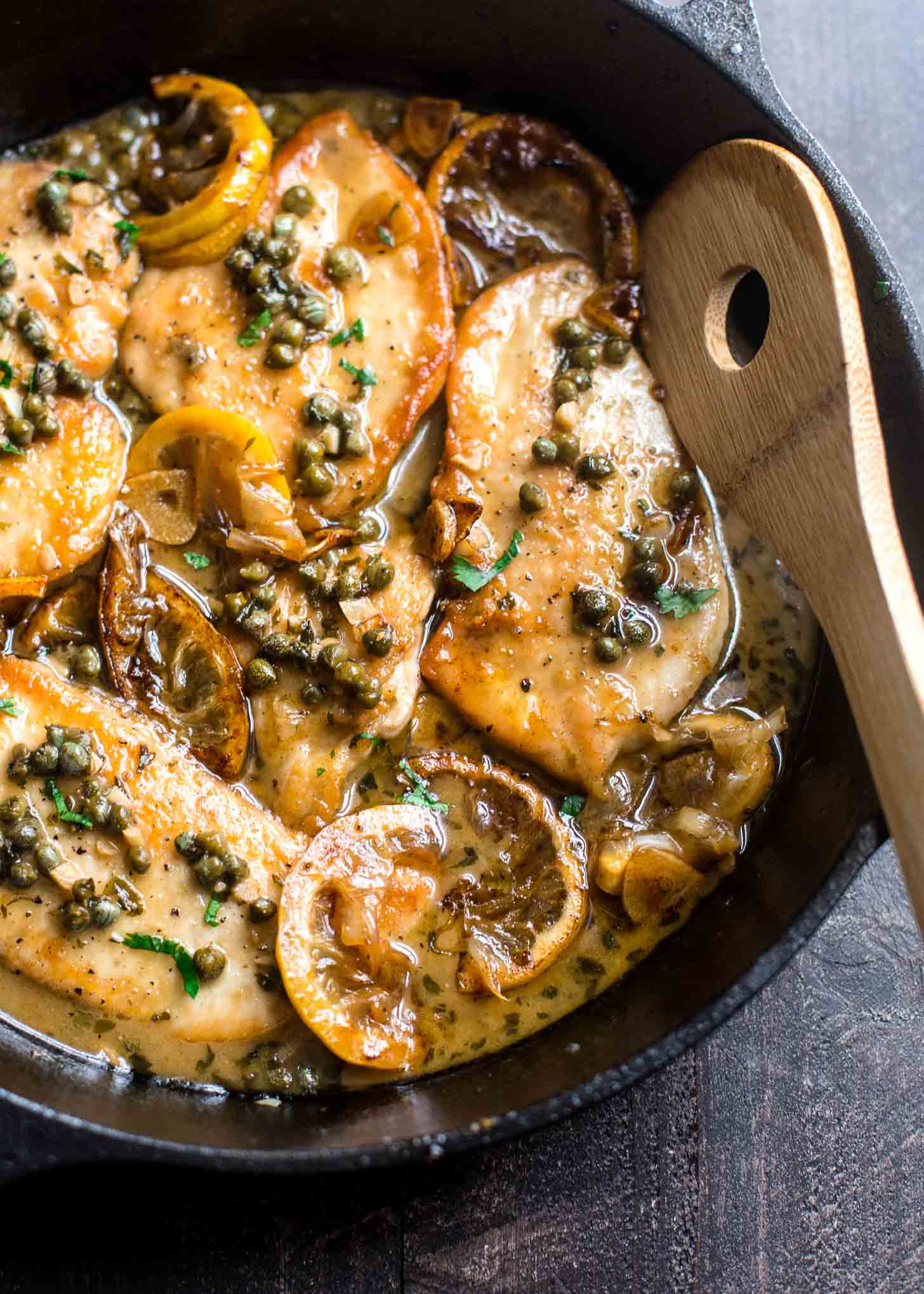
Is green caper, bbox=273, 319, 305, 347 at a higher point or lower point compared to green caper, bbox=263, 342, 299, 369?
higher

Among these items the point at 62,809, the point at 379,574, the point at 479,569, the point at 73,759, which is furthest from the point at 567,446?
the point at 62,809

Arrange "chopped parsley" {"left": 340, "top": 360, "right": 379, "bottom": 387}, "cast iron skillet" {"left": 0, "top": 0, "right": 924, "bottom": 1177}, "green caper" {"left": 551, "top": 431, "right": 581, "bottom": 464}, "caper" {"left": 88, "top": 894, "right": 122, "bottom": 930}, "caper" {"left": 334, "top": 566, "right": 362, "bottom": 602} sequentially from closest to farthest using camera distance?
"cast iron skillet" {"left": 0, "top": 0, "right": 924, "bottom": 1177}, "caper" {"left": 88, "top": 894, "right": 122, "bottom": 930}, "caper" {"left": 334, "top": 566, "right": 362, "bottom": 602}, "green caper" {"left": 551, "top": 431, "right": 581, "bottom": 464}, "chopped parsley" {"left": 340, "top": 360, "right": 379, "bottom": 387}

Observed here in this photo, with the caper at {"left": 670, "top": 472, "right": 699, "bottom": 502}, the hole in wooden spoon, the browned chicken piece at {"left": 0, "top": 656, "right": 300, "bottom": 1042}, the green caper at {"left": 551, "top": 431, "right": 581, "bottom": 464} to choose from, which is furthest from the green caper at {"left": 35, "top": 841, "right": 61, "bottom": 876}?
the hole in wooden spoon

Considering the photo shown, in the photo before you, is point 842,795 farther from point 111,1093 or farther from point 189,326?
point 189,326

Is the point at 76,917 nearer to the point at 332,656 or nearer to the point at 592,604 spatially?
the point at 332,656

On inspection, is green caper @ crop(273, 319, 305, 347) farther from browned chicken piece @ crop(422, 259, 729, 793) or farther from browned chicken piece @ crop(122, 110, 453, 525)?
browned chicken piece @ crop(422, 259, 729, 793)

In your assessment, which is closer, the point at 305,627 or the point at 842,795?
the point at 842,795

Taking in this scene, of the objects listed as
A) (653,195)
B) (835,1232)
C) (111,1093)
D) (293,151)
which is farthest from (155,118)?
(835,1232)
